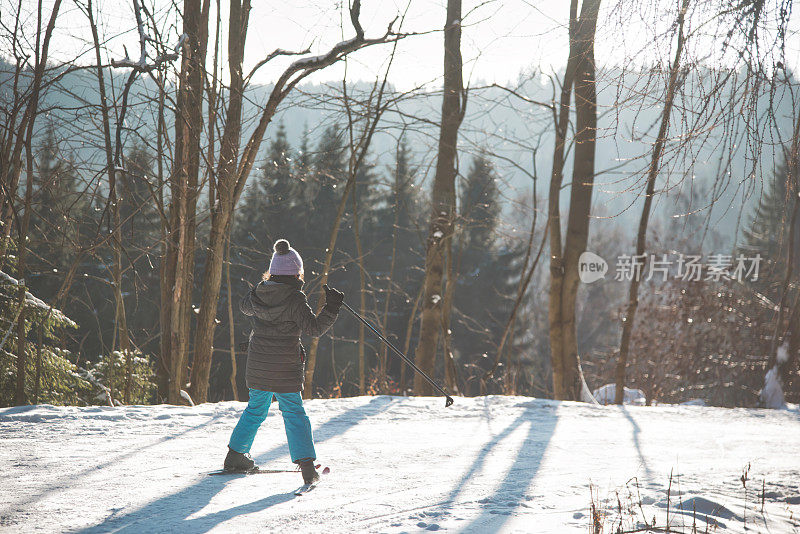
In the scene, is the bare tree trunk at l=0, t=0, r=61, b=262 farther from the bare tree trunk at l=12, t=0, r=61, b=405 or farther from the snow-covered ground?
the snow-covered ground

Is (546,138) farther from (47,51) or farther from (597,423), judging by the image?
(47,51)

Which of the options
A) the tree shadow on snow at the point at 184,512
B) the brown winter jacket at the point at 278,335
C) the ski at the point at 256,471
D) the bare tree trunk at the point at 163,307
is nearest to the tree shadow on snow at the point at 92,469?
the tree shadow on snow at the point at 184,512

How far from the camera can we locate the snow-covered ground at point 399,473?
3287mm

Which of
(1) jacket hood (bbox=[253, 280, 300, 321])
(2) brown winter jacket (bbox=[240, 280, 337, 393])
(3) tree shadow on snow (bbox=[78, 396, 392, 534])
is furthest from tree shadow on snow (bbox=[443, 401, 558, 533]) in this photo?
(1) jacket hood (bbox=[253, 280, 300, 321])

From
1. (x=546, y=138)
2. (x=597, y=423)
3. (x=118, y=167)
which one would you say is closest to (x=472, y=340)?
(x=546, y=138)

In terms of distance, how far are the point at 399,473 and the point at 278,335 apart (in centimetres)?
129

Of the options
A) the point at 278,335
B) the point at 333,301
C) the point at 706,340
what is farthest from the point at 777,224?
the point at 278,335

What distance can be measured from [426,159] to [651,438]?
7.06 meters

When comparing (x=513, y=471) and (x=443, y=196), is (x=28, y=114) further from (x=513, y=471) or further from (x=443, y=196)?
(x=443, y=196)

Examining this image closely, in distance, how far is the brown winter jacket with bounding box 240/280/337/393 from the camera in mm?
4012

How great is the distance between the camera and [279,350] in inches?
160

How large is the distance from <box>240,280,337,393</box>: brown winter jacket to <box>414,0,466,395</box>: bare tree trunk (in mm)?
6298

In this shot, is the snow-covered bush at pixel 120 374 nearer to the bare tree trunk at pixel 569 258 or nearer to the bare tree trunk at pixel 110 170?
the bare tree trunk at pixel 110 170

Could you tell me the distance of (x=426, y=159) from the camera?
465 inches
